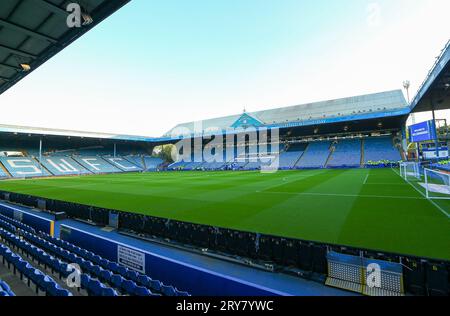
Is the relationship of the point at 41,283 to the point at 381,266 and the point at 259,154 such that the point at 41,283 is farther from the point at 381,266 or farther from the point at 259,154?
the point at 259,154

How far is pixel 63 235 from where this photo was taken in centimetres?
859

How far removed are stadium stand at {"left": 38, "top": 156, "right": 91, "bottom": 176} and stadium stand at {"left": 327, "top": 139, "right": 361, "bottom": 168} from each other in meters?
47.6

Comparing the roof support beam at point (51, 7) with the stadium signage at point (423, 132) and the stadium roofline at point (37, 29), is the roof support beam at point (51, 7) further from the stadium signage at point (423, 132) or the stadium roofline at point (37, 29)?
the stadium signage at point (423, 132)

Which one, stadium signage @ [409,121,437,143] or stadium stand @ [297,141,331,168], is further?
stadium stand @ [297,141,331,168]

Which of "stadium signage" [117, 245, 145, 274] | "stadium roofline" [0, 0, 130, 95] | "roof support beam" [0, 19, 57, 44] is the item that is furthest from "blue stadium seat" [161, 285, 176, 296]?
"roof support beam" [0, 19, 57, 44]

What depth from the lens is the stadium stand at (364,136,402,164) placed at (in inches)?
1435

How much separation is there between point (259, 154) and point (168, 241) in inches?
1708

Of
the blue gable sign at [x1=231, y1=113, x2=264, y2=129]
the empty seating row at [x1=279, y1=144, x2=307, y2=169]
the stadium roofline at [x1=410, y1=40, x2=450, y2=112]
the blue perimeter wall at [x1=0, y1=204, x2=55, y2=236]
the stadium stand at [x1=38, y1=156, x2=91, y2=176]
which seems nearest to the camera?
the blue perimeter wall at [x1=0, y1=204, x2=55, y2=236]

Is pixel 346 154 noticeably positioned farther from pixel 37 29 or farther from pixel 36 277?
pixel 36 277

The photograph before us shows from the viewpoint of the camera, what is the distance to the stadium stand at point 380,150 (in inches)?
1435

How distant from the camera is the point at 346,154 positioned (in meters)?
40.7

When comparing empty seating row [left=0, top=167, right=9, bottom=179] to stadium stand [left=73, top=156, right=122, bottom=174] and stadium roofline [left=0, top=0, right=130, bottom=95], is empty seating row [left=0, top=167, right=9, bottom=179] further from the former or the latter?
stadium roofline [left=0, top=0, right=130, bottom=95]

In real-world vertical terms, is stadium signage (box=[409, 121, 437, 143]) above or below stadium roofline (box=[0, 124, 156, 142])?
below

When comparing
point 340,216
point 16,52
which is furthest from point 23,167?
point 340,216
